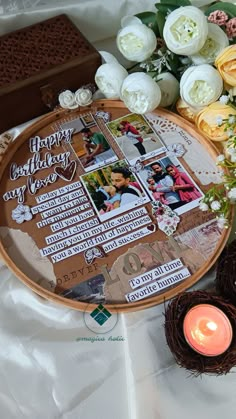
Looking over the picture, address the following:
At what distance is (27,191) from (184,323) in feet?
0.91

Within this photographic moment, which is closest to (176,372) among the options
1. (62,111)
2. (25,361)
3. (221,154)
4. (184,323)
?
(184,323)

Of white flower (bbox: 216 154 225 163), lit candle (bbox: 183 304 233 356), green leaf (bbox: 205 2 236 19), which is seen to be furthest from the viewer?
green leaf (bbox: 205 2 236 19)

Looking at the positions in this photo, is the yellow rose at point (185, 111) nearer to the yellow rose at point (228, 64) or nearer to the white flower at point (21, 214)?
the yellow rose at point (228, 64)

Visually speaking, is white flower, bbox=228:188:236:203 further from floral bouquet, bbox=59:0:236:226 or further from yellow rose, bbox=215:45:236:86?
yellow rose, bbox=215:45:236:86

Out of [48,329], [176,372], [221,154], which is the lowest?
[176,372]

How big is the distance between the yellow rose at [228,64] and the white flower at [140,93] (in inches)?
3.5

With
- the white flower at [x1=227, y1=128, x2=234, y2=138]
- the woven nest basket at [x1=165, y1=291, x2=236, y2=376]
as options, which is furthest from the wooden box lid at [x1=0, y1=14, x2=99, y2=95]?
the woven nest basket at [x1=165, y1=291, x2=236, y2=376]

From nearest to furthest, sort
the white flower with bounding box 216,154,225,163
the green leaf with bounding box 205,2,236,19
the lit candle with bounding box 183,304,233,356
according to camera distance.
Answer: the lit candle with bounding box 183,304,233,356 → the white flower with bounding box 216,154,225,163 → the green leaf with bounding box 205,2,236,19

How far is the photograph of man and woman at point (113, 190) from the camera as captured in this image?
2.23 feet

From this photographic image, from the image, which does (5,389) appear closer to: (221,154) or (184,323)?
(184,323)

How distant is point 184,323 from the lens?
565 mm

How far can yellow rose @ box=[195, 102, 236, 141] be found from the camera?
27.0 inches

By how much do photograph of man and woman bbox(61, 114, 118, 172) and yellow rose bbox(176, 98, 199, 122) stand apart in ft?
0.40

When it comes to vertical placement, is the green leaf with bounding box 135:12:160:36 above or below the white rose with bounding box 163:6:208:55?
above
